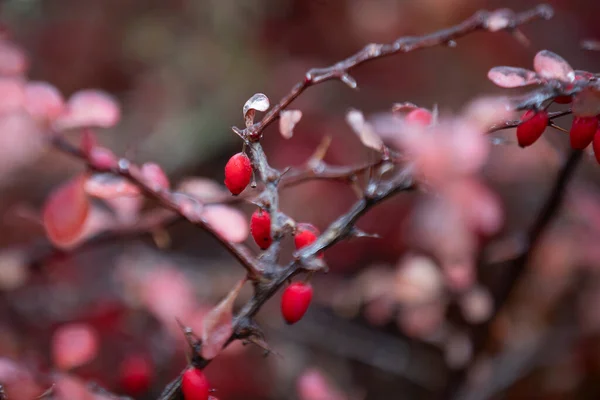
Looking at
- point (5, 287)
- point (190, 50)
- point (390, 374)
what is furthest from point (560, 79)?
point (190, 50)

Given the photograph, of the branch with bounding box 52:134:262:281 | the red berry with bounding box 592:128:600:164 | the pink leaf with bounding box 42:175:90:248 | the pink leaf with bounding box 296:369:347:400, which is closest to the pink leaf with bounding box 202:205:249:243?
the branch with bounding box 52:134:262:281

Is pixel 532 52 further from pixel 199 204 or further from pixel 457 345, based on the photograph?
pixel 199 204

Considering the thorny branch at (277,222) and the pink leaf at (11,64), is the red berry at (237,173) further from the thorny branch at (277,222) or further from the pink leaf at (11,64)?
the pink leaf at (11,64)

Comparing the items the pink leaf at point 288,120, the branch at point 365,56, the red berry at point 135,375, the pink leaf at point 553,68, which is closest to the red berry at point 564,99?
the pink leaf at point 553,68

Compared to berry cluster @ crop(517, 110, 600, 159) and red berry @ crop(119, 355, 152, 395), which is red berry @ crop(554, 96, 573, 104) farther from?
red berry @ crop(119, 355, 152, 395)

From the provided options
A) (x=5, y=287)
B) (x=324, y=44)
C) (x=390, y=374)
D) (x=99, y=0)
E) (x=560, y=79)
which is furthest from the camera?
(x=99, y=0)
